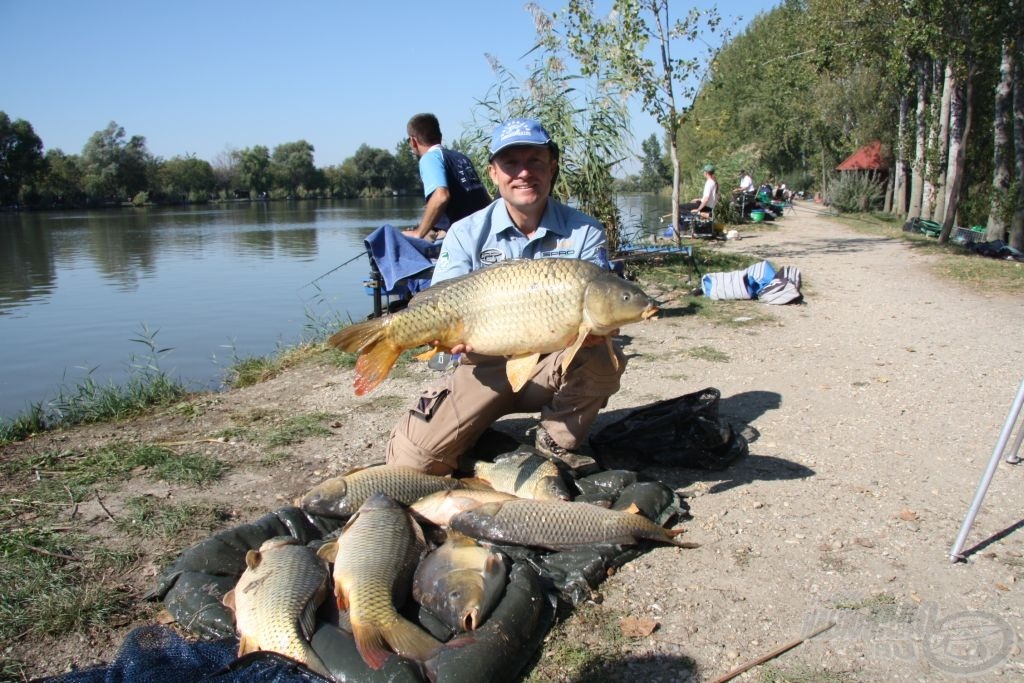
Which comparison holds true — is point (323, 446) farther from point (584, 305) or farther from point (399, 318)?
point (584, 305)

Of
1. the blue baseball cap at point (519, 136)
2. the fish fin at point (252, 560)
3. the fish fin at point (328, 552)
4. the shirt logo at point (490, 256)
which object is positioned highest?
the blue baseball cap at point (519, 136)

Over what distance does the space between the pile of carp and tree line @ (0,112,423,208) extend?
3799 cm

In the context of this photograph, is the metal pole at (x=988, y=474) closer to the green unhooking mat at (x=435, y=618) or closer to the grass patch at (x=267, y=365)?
the green unhooking mat at (x=435, y=618)

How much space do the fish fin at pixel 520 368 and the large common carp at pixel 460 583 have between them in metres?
0.60

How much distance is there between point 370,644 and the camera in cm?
206

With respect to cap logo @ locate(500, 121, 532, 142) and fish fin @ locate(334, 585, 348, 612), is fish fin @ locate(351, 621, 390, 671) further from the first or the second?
cap logo @ locate(500, 121, 532, 142)

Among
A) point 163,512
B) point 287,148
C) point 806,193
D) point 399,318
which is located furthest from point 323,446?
point 287,148

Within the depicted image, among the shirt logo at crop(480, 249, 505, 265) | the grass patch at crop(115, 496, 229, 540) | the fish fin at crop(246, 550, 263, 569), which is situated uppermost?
the shirt logo at crop(480, 249, 505, 265)

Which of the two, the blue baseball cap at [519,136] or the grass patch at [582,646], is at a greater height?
the blue baseball cap at [519,136]

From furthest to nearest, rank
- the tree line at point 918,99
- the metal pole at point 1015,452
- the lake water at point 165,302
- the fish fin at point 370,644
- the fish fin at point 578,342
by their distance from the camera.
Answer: the tree line at point 918,99 < the lake water at point 165,302 < the metal pole at point 1015,452 < the fish fin at point 578,342 < the fish fin at point 370,644

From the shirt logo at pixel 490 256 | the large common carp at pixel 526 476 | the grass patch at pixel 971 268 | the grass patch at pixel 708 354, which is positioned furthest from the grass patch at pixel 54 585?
the grass patch at pixel 971 268

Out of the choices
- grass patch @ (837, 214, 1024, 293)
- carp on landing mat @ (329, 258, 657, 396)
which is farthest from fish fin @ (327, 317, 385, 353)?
grass patch @ (837, 214, 1024, 293)

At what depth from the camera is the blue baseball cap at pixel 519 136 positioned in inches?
121

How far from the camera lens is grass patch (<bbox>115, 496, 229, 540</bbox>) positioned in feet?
9.90
